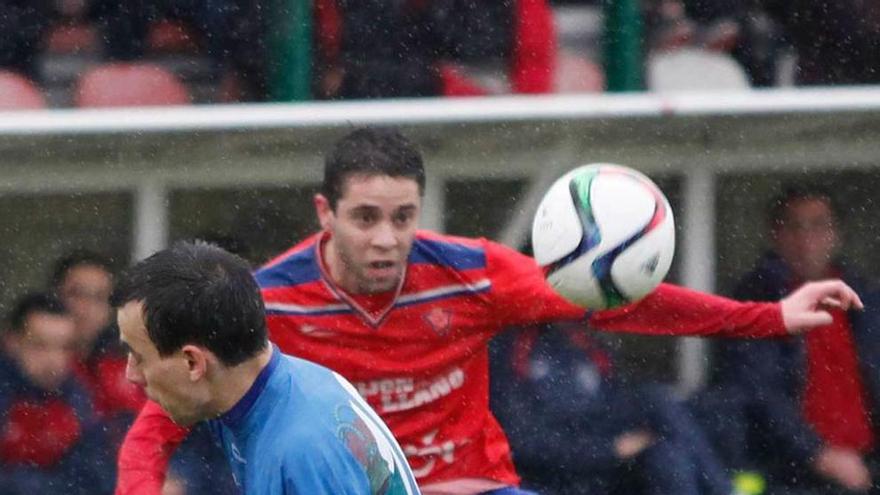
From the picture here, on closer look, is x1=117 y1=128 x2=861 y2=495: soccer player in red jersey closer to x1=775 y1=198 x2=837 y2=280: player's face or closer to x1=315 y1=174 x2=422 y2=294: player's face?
x1=315 y1=174 x2=422 y2=294: player's face

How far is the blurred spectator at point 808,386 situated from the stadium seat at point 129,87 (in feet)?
7.39

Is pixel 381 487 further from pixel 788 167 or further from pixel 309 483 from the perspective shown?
pixel 788 167

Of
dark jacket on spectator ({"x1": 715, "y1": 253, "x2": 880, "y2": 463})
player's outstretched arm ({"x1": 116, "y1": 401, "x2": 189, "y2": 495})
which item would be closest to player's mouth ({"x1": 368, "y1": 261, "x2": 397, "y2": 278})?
player's outstretched arm ({"x1": 116, "y1": 401, "x2": 189, "y2": 495})

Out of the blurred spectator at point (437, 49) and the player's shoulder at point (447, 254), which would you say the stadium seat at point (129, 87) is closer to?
the blurred spectator at point (437, 49)

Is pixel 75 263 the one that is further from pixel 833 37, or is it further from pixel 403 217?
pixel 833 37

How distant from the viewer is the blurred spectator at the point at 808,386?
22.8 ft

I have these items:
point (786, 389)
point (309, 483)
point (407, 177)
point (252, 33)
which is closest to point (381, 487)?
point (309, 483)

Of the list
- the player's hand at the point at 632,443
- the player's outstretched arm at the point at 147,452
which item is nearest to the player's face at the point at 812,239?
the player's hand at the point at 632,443

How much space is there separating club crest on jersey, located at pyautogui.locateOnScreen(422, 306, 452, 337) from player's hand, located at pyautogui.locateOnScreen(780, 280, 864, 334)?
0.94 meters

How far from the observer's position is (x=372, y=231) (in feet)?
17.9

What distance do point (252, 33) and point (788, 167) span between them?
2104 millimetres

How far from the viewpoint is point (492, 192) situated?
25.6 feet

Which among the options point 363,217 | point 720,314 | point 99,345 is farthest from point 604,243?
point 99,345

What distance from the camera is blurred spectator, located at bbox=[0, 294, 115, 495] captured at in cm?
677
